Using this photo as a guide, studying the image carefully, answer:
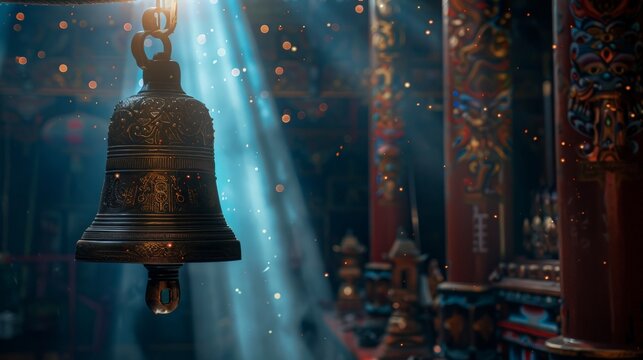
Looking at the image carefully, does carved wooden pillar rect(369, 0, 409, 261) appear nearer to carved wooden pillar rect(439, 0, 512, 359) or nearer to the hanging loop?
carved wooden pillar rect(439, 0, 512, 359)

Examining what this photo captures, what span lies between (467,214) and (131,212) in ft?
11.1

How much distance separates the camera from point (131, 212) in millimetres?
2652

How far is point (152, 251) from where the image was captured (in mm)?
2480

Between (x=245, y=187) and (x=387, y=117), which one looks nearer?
(x=387, y=117)

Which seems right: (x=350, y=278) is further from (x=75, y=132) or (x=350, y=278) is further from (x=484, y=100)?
(x=484, y=100)

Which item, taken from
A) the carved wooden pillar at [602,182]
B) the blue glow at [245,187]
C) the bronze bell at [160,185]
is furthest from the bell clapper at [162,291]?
the blue glow at [245,187]

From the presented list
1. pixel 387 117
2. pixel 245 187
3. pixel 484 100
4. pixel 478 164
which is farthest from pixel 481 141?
pixel 245 187

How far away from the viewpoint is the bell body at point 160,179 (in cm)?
258

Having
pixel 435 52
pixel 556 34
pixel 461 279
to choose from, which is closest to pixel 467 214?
pixel 461 279

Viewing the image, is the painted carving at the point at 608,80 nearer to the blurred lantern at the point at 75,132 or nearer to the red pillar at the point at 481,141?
the red pillar at the point at 481,141

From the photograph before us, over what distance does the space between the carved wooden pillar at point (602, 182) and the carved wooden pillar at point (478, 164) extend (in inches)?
85.2

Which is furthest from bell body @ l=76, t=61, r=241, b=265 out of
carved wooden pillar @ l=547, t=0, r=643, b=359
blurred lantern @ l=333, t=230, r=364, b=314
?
blurred lantern @ l=333, t=230, r=364, b=314

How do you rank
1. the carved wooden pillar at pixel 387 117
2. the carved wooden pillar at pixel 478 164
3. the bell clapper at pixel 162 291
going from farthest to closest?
the carved wooden pillar at pixel 387 117
the carved wooden pillar at pixel 478 164
the bell clapper at pixel 162 291

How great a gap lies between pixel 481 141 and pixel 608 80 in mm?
2278
